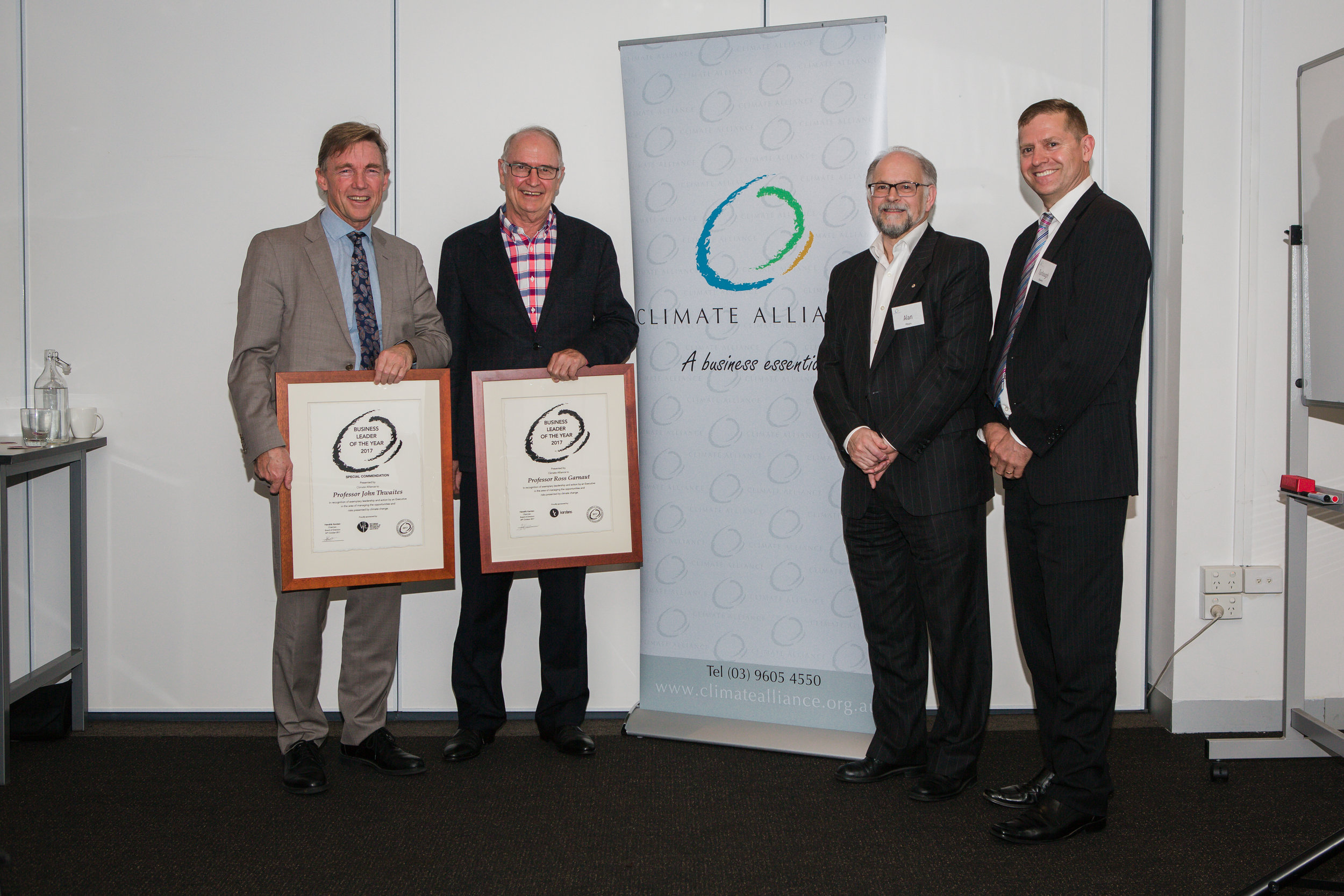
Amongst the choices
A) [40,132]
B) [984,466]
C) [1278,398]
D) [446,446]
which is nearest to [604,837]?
[446,446]

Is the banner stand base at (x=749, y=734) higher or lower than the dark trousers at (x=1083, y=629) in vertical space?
lower

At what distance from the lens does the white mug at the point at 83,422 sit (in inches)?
128

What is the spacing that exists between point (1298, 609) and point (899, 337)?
155 centimetres

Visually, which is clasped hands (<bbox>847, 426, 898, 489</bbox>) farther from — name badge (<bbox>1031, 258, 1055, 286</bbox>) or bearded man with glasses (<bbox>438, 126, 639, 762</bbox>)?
bearded man with glasses (<bbox>438, 126, 639, 762</bbox>)

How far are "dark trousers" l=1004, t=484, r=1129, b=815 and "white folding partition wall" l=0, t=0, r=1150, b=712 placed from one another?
94cm

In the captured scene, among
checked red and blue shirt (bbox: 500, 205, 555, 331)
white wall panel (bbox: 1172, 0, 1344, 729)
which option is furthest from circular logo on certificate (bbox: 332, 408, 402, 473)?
white wall panel (bbox: 1172, 0, 1344, 729)

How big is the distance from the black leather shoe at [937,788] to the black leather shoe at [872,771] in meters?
0.12

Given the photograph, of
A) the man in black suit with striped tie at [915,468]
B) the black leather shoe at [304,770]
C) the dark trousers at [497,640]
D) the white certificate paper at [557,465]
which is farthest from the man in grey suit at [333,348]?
the man in black suit with striped tie at [915,468]

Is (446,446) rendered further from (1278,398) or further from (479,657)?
(1278,398)

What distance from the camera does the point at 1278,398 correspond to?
3.18m

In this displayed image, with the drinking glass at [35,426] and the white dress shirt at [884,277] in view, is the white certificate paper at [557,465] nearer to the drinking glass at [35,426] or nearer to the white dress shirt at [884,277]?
the white dress shirt at [884,277]

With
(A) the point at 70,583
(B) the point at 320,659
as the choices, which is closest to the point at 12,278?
(A) the point at 70,583

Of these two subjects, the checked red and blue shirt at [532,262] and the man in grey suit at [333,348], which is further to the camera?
the checked red and blue shirt at [532,262]

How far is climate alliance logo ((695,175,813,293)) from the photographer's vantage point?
303 cm
